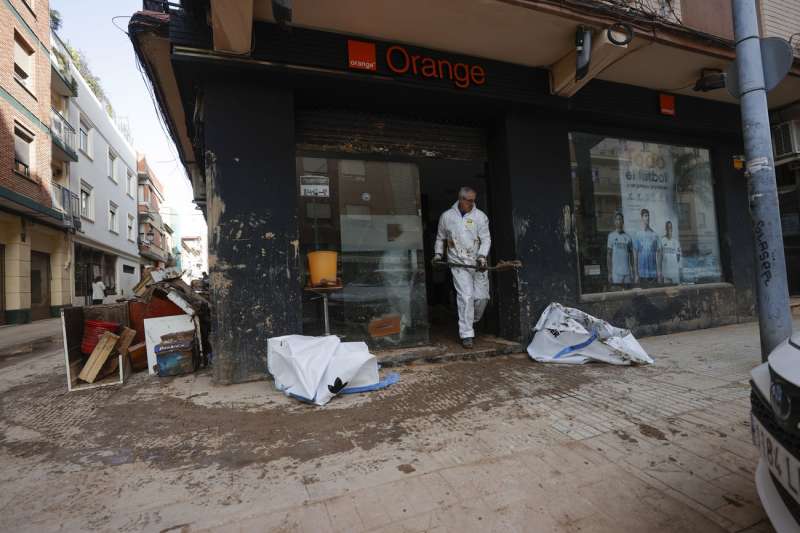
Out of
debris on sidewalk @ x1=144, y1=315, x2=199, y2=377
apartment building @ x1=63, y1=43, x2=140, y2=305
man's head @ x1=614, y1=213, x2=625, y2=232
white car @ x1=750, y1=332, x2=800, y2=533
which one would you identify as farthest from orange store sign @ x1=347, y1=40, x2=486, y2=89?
apartment building @ x1=63, y1=43, x2=140, y2=305

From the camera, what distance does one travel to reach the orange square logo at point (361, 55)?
13.9 ft

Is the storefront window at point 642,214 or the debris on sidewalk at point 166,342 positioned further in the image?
the storefront window at point 642,214

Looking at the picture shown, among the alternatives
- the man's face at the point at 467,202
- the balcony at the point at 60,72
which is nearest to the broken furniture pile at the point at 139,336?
the man's face at the point at 467,202

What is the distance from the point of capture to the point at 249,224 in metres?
4.04

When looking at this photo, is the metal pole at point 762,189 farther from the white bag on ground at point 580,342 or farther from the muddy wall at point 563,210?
the muddy wall at point 563,210

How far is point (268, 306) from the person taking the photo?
160 inches

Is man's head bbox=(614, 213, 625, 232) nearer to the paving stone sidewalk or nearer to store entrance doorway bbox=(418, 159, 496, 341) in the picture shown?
store entrance doorway bbox=(418, 159, 496, 341)

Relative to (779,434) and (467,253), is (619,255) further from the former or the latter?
(779,434)

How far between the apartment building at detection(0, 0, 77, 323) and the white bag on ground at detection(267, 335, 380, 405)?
13.9 meters

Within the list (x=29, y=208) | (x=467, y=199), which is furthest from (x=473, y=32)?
(x=29, y=208)

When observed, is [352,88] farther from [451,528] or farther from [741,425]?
[741,425]

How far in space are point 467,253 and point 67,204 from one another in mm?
19251

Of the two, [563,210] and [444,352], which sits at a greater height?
[563,210]

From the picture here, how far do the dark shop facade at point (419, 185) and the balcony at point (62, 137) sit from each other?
45.6 ft
